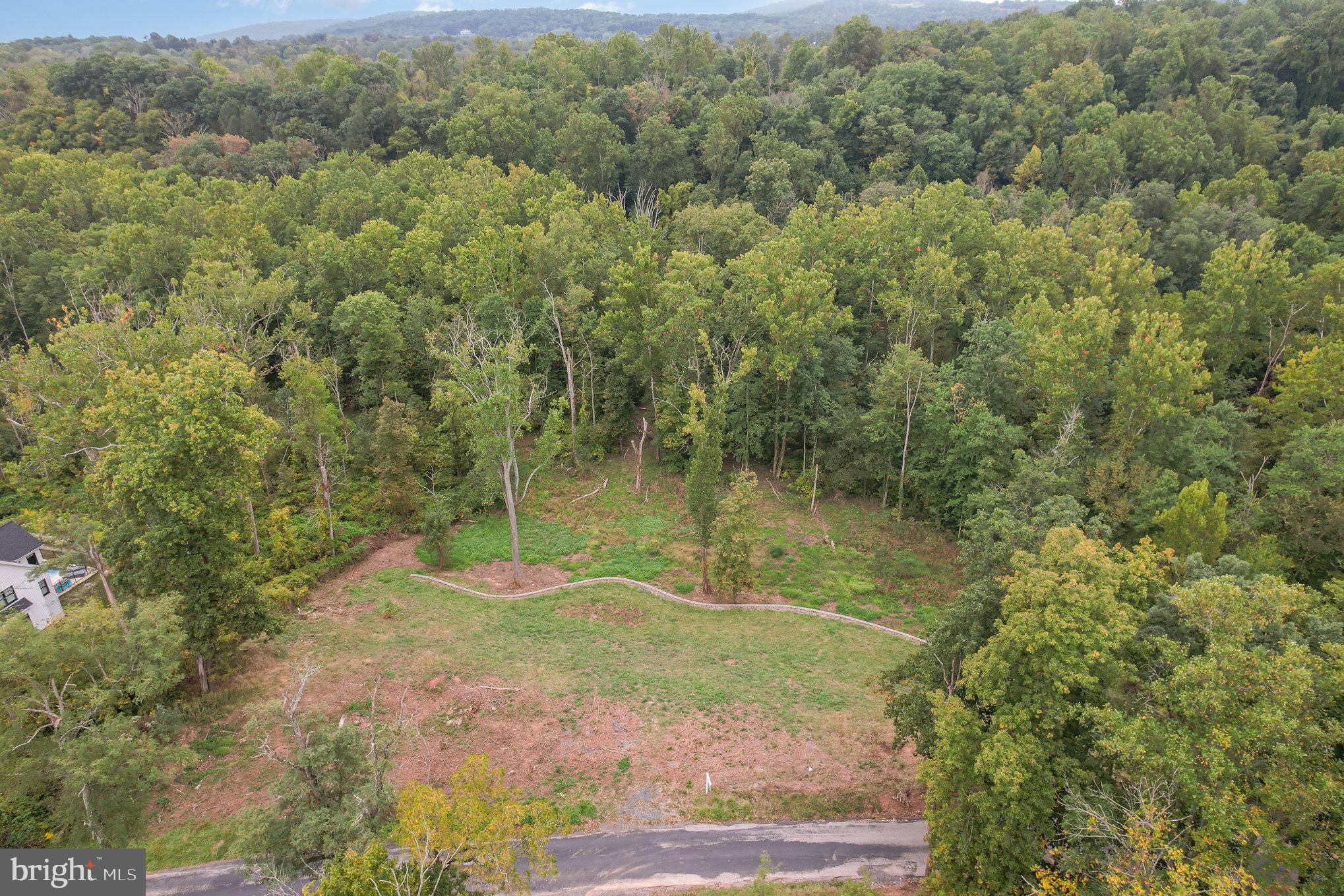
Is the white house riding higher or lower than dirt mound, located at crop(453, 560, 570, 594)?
higher

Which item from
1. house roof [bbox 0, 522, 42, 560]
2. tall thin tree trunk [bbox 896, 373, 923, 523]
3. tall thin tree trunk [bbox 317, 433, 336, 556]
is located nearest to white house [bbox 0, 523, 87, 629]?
house roof [bbox 0, 522, 42, 560]

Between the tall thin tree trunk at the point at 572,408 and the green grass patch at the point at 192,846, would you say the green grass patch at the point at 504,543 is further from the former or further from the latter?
the green grass patch at the point at 192,846

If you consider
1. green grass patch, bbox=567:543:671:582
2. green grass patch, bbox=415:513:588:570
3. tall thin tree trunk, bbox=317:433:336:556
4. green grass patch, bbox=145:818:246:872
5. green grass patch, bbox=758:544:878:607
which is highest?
tall thin tree trunk, bbox=317:433:336:556

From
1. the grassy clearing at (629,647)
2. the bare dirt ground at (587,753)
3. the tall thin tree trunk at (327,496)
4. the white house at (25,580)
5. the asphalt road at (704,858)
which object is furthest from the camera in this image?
the tall thin tree trunk at (327,496)

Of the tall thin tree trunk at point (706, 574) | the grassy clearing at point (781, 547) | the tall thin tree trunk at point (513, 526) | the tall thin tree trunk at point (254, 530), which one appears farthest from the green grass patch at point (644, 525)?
the tall thin tree trunk at point (254, 530)

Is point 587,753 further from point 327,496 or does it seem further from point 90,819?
point 327,496

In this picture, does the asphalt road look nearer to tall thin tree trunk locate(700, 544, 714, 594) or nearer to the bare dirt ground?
the bare dirt ground
